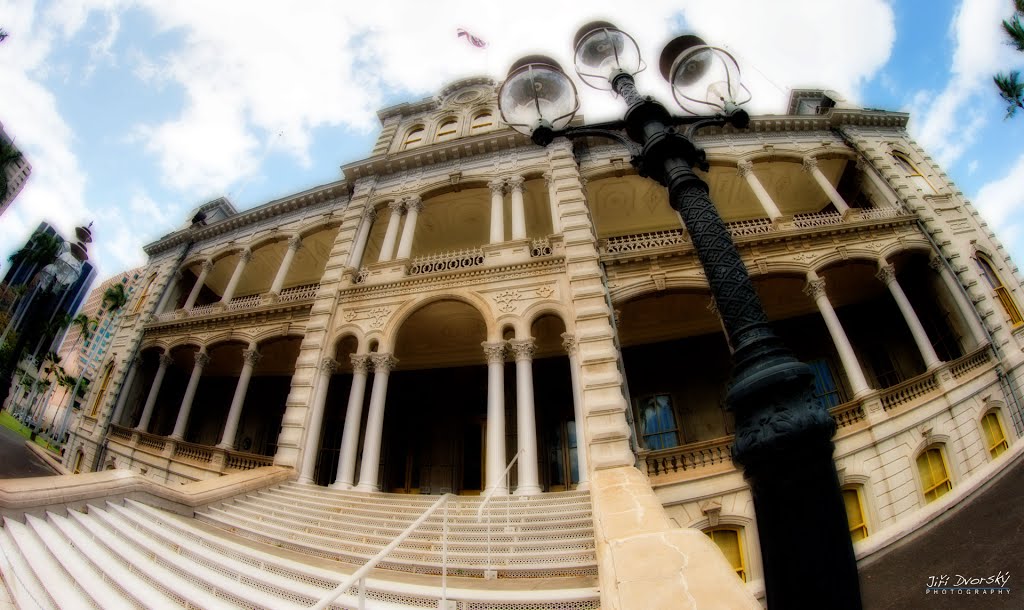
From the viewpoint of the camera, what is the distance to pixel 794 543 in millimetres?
1402

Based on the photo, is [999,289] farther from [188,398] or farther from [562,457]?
[188,398]

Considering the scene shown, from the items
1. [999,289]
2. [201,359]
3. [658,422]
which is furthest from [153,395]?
[999,289]

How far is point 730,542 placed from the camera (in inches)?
329

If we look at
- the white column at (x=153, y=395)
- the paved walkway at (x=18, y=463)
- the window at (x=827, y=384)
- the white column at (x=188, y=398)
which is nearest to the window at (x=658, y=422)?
the window at (x=827, y=384)

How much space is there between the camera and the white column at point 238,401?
12.6 m

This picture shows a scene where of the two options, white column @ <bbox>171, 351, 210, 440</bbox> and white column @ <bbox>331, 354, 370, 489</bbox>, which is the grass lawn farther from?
white column @ <bbox>331, 354, 370, 489</bbox>

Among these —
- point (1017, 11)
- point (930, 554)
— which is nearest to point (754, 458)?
point (930, 554)

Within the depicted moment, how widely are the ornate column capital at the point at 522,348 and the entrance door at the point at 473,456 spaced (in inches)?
199

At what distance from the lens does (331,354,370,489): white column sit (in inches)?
365

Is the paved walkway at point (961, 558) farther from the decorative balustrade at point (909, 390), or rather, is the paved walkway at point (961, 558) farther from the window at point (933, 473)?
the decorative balustrade at point (909, 390)

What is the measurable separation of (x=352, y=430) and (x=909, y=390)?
1388cm

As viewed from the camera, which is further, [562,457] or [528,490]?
[562,457]

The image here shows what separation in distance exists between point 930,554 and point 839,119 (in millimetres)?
15898

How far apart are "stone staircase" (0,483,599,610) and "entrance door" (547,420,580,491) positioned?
18.0 ft
